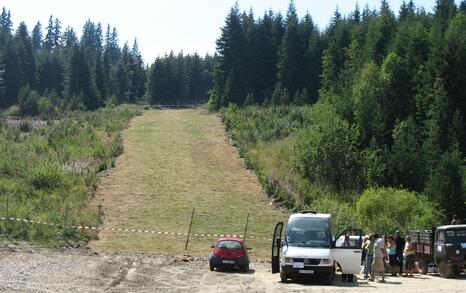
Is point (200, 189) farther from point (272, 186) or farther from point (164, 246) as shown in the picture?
point (164, 246)

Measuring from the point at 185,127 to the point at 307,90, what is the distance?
34.9m

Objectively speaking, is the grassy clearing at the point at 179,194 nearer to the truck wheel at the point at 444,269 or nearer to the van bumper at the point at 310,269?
the truck wheel at the point at 444,269

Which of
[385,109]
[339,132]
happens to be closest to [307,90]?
[385,109]

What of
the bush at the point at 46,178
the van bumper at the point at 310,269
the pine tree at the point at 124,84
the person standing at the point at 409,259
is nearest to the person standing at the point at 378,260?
the van bumper at the point at 310,269

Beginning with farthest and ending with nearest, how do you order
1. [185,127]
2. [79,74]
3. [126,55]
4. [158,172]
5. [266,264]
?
1. [126,55]
2. [79,74]
3. [185,127]
4. [158,172]
5. [266,264]

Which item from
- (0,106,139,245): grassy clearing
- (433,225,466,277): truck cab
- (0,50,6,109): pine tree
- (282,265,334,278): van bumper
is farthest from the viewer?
(0,50,6,109): pine tree

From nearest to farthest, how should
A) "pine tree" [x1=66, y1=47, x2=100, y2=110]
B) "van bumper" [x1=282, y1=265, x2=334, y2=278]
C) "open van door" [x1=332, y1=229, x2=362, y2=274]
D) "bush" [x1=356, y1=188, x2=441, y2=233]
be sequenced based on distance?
"van bumper" [x1=282, y1=265, x2=334, y2=278]
"open van door" [x1=332, y1=229, x2=362, y2=274]
"bush" [x1=356, y1=188, x2=441, y2=233]
"pine tree" [x1=66, y1=47, x2=100, y2=110]

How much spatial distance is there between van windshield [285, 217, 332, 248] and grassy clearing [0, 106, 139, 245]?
12.6m

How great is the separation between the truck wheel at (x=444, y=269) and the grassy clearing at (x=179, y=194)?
959cm

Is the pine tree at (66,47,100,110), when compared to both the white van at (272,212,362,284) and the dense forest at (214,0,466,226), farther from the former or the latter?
the white van at (272,212,362,284)

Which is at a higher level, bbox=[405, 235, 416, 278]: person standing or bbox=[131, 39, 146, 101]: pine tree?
bbox=[131, 39, 146, 101]: pine tree

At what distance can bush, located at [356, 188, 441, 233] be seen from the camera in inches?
1346

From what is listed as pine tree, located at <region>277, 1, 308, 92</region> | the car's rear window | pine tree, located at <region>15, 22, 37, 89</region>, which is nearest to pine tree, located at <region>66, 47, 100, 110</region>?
pine tree, located at <region>15, 22, 37, 89</region>

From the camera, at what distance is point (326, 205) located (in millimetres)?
36656
